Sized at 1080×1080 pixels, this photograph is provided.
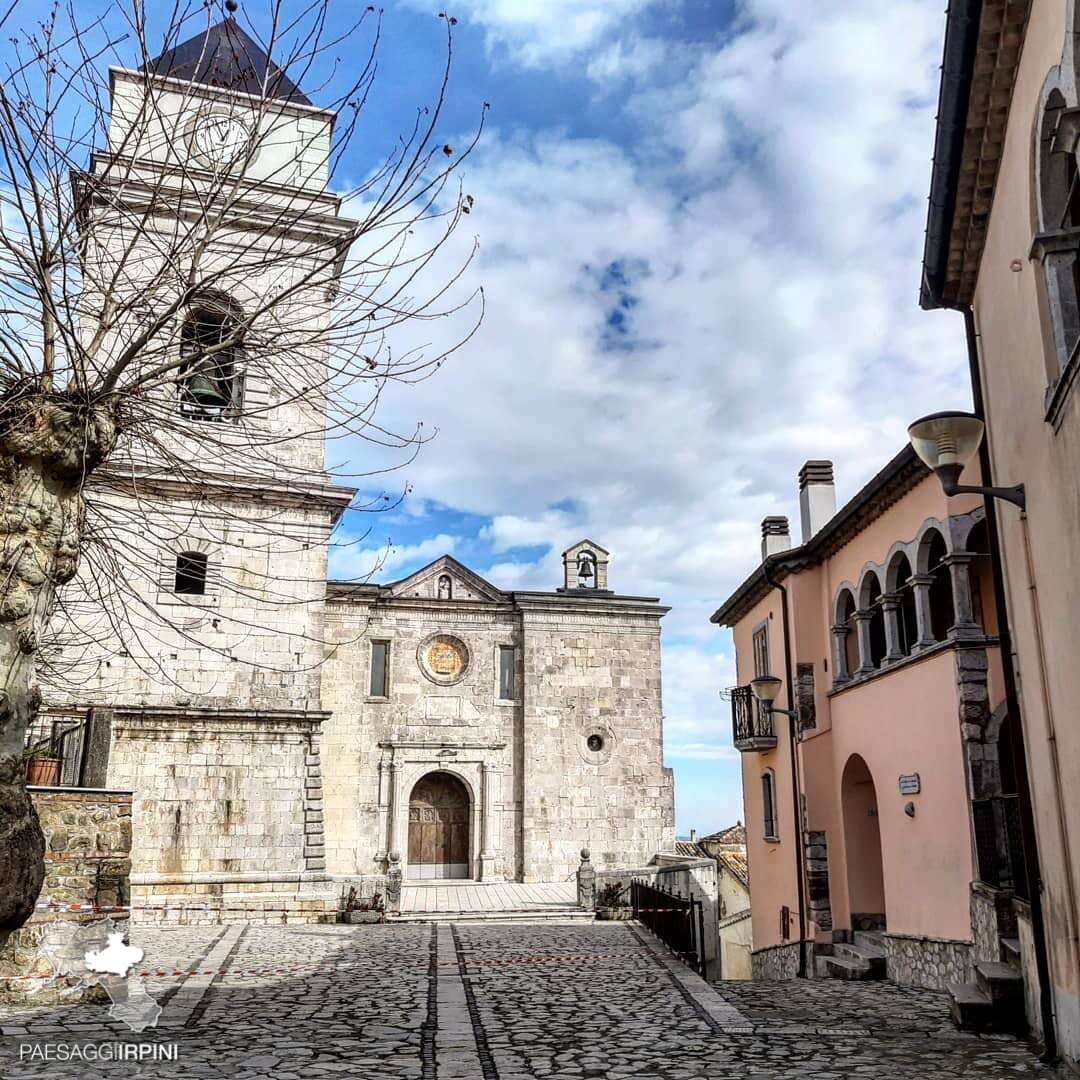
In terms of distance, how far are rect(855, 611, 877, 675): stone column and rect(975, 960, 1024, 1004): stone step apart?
6.59 metres

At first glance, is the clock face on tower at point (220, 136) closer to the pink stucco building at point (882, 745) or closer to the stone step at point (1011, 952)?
the pink stucco building at point (882, 745)

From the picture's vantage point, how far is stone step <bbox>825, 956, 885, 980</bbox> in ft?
43.0

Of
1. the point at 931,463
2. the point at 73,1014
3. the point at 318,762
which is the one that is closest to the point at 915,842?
the point at 931,463

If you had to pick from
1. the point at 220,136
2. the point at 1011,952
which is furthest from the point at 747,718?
the point at 220,136

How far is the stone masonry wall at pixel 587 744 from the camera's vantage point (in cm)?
2683

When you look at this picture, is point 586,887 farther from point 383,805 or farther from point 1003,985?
point 1003,985

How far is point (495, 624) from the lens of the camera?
28141mm

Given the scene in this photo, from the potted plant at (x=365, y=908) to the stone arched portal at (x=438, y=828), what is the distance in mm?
6112

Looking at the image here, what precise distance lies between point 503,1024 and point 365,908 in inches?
465

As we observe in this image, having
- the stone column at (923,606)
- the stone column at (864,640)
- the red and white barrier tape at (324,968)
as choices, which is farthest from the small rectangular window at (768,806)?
the stone column at (923,606)

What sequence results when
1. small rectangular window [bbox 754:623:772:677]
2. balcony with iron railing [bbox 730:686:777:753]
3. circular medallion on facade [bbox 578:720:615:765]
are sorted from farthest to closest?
circular medallion on facade [bbox 578:720:615:765] → small rectangular window [bbox 754:623:772:677] → balcony with iron railing [bbox 730:686:777:753]

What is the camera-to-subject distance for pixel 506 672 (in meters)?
28.0

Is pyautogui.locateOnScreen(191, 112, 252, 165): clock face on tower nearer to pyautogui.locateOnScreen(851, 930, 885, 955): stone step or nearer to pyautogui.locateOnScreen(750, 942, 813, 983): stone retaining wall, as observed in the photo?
pyautogui.locateOnScreen(851, 930, 885, 955): stone step

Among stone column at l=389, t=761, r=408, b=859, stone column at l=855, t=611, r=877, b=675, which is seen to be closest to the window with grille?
stone column at l=855, t=611, r=877, b=675
